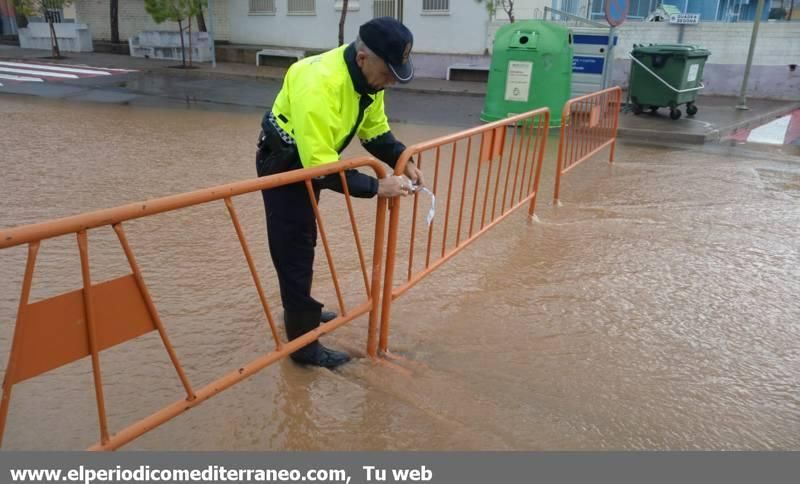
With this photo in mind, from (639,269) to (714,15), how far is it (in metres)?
20.5

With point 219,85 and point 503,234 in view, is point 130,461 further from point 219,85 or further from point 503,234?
point 219,85

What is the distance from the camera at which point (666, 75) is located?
1017cm

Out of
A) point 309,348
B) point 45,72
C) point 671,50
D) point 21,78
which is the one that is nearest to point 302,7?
point 45,72

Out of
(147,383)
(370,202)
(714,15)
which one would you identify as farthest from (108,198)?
(714,15)

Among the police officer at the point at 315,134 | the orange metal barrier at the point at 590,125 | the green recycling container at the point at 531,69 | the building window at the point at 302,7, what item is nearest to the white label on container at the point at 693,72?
the green recycling container at the point at 531,69

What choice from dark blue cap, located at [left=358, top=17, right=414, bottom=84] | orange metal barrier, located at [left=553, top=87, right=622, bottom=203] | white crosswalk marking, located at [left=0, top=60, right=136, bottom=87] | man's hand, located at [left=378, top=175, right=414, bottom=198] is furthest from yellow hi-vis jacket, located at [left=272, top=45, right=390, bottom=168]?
white crosswalk marking, located at [left=0, top=60, right=136, bottom=87]

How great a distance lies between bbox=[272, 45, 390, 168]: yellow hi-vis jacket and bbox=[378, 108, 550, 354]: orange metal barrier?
1.63ft

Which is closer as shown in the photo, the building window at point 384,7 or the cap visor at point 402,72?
the cap visor at point 402,72

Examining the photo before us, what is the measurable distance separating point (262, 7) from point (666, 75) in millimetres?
16382

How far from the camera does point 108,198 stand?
5598mm

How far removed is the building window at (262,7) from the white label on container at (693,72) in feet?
52.2

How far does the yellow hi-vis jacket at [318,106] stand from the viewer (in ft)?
8.03

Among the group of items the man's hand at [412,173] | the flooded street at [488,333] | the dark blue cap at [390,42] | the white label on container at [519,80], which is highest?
the dark blue cap at [390,42]

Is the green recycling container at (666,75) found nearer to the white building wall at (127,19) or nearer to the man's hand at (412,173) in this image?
the man's hand at (412,173)
